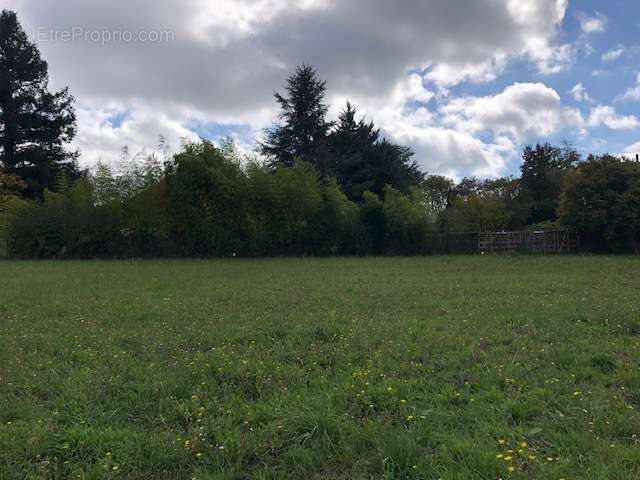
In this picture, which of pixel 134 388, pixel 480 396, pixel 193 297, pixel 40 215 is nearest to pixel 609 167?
pixel 193 297

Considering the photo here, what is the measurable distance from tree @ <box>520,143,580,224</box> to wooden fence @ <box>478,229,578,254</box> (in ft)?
40.1

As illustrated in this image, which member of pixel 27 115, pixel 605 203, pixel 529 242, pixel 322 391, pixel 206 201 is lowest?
pixel 322 391

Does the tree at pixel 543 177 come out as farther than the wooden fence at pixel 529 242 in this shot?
Yes

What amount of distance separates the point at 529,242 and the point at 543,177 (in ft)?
55.8

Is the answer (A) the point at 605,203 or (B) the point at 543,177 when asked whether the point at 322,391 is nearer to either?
(A) the point at 605,203

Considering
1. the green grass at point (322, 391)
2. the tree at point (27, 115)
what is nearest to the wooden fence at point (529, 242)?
the green grass at point (322, 391)

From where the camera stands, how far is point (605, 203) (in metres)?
21.1

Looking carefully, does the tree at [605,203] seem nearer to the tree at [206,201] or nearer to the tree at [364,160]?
the tree at [364,160]

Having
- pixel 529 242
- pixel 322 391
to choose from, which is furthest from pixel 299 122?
pixel 322 391

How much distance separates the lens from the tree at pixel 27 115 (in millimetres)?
28047

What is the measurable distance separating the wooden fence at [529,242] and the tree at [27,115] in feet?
79.6

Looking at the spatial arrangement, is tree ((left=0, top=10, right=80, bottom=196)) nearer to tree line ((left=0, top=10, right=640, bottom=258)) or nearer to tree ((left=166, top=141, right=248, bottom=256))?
tree line ((left=0, top=10, right=640, bottom=258))

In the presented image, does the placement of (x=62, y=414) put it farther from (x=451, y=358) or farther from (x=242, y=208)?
(x=242, y=208)

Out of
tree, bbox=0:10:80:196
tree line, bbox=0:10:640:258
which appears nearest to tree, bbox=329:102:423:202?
tree line, bbox=0:10:640:258
